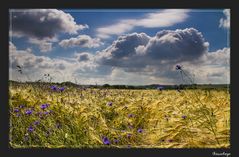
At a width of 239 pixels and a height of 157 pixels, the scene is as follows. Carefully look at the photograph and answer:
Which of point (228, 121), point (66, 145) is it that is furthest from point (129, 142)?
point (228, 121)

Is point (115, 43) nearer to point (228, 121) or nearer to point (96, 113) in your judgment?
point (96, 113)

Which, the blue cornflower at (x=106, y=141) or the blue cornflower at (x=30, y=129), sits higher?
the blue cornflower at (x=30, y=129)

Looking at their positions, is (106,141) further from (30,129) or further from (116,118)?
(30,129)

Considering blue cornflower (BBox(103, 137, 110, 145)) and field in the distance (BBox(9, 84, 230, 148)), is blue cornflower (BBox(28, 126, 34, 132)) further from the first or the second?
blue cornflower (BBox(103, 137, 110, 145))

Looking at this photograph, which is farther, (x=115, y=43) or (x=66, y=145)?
(x=115, y=43)

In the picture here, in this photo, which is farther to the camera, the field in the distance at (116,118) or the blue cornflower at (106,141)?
the field in the distance at (116,118)

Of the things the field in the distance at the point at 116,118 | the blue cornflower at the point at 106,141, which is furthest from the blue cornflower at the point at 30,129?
the blue cornflower at the point at 106,141

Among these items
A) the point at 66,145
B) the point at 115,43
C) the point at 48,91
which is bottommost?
the point at 66,145

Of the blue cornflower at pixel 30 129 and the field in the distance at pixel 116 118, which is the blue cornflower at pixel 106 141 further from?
the blue cornflower at pixel 30 129

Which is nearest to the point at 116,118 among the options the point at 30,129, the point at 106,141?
the point at 106,141
